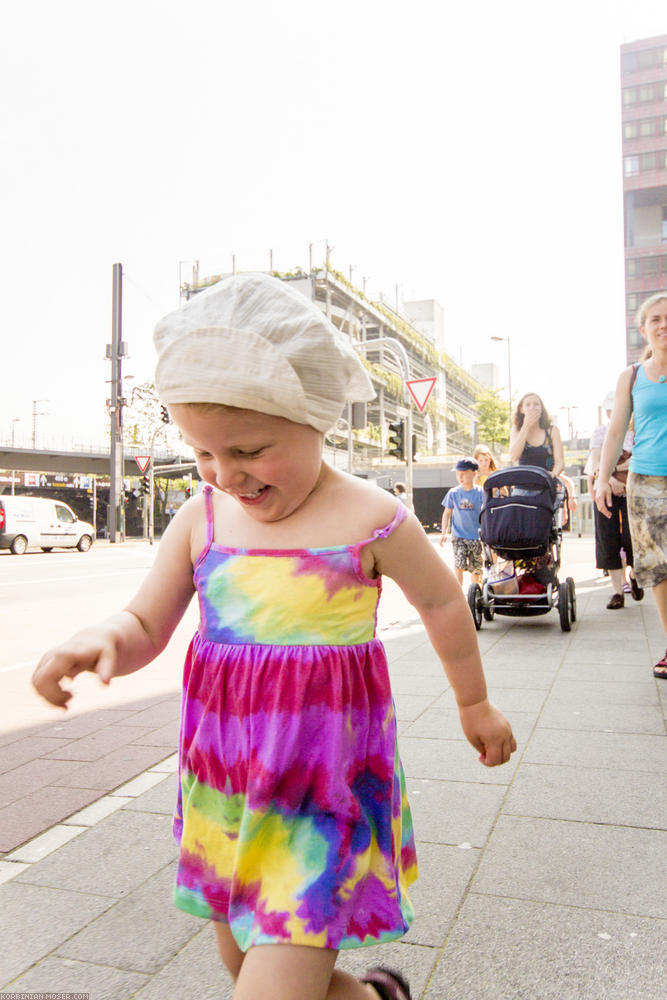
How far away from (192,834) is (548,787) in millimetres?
1889

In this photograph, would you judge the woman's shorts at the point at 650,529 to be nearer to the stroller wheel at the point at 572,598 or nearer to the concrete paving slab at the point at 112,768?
the concrete paving slab at the point at 112,768

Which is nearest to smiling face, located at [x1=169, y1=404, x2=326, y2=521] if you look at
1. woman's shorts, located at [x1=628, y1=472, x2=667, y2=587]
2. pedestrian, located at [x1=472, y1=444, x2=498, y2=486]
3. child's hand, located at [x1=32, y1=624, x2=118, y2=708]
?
child's hand, located at [x1=32, y1=624, x2=118, y2=708]

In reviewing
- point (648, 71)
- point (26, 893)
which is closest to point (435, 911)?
point (26, 893)

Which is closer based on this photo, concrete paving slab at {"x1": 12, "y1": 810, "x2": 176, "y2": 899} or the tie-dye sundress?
the tie-dye sundress

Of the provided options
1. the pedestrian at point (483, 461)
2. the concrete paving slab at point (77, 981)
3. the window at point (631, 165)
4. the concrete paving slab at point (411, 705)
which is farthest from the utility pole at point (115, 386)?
the window at point (631, 165)

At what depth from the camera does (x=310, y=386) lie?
1497 mm

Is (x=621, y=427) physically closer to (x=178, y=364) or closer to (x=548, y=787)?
(x=548, y=787)

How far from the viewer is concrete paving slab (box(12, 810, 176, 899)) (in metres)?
2.42

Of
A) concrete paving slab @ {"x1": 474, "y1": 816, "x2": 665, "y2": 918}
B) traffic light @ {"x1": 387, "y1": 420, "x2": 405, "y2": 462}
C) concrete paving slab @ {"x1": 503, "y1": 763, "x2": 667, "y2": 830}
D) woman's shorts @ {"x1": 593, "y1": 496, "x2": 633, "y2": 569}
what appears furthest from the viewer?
traffic light @ {"x1": 387, "y1": 420, "x2": 405, "y2": 462}

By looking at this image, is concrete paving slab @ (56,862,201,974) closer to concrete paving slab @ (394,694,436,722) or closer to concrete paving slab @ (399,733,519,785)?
concrete paving slab @ (399,733,519,785)

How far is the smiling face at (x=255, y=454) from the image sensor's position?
1462mm

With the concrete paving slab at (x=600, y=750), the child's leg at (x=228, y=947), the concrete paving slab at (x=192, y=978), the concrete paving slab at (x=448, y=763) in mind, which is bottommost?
the concrete paving slab at (x=192, y=978)

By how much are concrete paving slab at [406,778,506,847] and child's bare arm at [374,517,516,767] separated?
42.4 inches

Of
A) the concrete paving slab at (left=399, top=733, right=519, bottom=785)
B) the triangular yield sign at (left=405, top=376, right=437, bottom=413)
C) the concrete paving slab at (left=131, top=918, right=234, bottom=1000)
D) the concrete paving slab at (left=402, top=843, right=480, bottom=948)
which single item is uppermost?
the triangular yield sign at (left=405, top=376, right=437, bottom=413)
